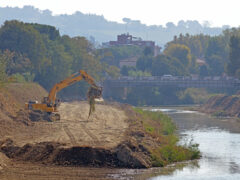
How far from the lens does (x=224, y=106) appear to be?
115688 mm

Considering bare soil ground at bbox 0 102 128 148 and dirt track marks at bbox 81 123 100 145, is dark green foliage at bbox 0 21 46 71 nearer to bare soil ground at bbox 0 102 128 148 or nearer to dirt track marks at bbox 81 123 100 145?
bare soil ground at bbox 0 102 128 148

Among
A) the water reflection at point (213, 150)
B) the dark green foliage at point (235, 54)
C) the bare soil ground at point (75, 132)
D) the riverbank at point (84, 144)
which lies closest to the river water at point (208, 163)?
the water reflection at point (213, 150)

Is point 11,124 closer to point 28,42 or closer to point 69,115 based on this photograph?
point 69,115

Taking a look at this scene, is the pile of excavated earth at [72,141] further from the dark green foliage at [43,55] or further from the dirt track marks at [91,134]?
the dark green foliage at [43,55]

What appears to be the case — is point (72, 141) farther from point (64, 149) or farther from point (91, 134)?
point (64, 149)

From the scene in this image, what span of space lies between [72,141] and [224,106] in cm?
7232

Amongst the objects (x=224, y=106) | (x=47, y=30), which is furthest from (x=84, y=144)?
(x=47, y=30)

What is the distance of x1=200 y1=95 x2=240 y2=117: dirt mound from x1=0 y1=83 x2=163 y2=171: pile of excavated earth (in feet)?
125

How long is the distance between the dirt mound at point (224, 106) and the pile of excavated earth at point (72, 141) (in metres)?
38.1

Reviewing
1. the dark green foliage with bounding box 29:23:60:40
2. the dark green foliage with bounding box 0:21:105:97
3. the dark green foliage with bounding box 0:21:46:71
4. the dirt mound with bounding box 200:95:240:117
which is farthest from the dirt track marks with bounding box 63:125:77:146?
the dark green foliage with bounding box 29:23:60:40

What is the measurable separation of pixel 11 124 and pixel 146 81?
89.6 m

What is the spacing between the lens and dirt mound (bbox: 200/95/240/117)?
343 feet

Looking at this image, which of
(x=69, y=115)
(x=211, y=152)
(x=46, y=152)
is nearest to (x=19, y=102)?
(x=69, y=115)

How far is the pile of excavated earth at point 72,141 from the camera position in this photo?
132 ft
